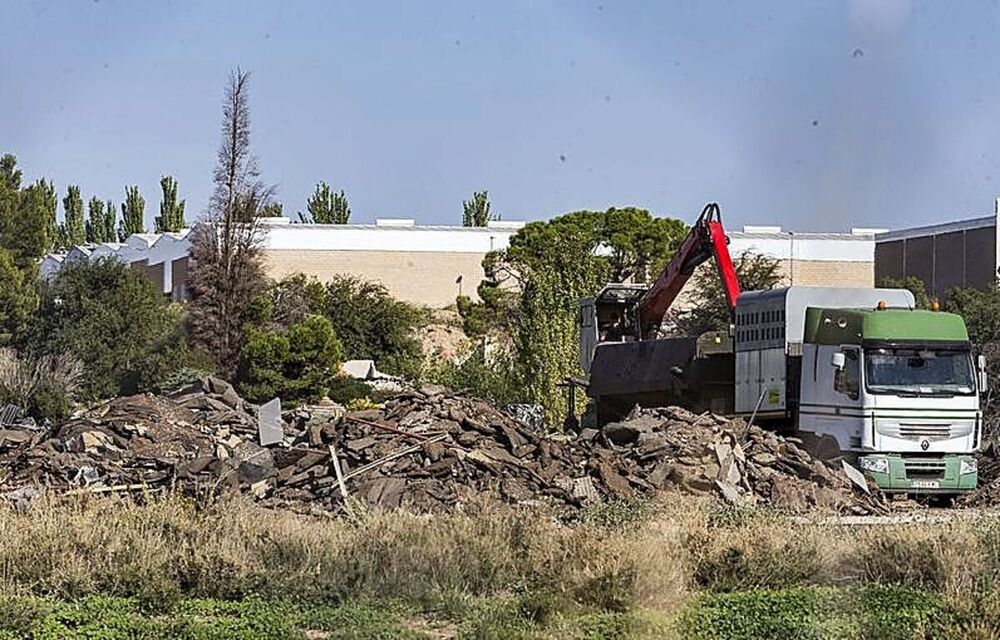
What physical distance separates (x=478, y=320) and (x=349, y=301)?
784 cm

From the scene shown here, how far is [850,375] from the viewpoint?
26.2m

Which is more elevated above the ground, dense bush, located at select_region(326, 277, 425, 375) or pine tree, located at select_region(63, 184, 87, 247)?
pine tree, located at select_region(63, 184, 87, 247)

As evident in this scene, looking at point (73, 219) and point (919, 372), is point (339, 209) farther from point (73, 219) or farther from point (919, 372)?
point (919, 372)

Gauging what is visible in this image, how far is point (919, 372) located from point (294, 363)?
34.5m

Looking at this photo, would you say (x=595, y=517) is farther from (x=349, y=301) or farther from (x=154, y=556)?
(x=349, y=301)

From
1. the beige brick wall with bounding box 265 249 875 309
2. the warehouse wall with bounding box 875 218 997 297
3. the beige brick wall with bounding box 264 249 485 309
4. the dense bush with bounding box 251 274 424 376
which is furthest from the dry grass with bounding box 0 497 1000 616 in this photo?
the beige brick wall with bounding box 265 249 875 309

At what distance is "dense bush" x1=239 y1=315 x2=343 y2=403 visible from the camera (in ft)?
186

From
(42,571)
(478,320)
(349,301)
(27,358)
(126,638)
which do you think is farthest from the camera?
(478,320)

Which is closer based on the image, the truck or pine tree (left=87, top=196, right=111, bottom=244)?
the truck

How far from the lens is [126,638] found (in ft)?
39.0

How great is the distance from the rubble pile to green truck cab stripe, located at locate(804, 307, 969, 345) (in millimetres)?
2134

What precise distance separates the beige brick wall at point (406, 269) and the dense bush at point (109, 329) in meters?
13.8

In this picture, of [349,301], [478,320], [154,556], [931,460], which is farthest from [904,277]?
[154,556]

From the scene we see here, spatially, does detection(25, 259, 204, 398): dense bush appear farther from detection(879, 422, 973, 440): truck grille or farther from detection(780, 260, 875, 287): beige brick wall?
detection(879, 422, 973, 440): truck grille
